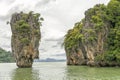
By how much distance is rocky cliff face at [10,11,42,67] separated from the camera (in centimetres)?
5775

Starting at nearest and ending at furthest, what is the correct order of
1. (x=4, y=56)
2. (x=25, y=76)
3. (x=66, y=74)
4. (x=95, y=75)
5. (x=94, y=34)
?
(x=95, y=75) < (x=25, y=76) < (x=66, y=74) < (x=94, y=34) < (x=4, y=56)

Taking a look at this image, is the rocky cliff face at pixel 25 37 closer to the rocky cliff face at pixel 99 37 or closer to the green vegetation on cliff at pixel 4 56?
the rocky cliff face at pixel 99 37

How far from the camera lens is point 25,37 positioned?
5828cm

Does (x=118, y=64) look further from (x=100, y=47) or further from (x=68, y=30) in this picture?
(x=68, y=30)

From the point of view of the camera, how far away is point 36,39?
195 feet

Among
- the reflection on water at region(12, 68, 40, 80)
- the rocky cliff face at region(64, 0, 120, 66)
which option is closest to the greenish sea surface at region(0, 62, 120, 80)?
the reflection on water at region(12, 68, 40, 80)

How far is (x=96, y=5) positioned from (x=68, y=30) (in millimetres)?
22899

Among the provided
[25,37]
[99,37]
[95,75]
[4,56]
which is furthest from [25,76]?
[4,56]

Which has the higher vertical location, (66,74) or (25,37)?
(25,37)

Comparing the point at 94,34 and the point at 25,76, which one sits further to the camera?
the point at 94,34

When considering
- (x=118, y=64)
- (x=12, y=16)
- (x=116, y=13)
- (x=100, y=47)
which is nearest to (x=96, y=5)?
(x=116, y=13)

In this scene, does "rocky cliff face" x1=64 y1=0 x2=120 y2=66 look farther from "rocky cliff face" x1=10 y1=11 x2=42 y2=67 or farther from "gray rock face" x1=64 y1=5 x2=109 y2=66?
"rocky cliff face" x1=10 y1=11 x2=42 y2=67

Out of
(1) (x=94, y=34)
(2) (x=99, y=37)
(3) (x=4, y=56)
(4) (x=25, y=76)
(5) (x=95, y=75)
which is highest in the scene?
(1) (x=94, y=34)

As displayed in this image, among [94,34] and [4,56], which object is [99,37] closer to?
[94,34]
